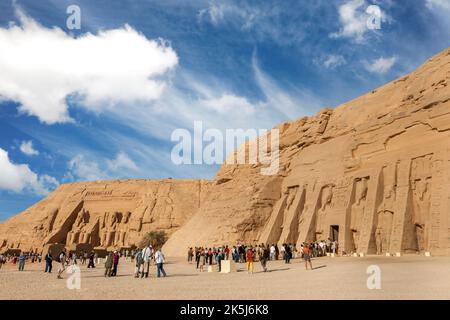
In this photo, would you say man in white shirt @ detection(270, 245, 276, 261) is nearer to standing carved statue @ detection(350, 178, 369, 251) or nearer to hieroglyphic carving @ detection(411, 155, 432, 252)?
standing carved statue @ detection(350, 178, 369, 251)

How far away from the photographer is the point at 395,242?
21.2 metres

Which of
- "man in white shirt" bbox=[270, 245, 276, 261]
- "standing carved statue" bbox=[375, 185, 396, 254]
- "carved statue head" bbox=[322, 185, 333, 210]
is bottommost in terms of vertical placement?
"man in white shirt" bbox=[270, 245, 276, 261]

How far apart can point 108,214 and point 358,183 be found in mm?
46202

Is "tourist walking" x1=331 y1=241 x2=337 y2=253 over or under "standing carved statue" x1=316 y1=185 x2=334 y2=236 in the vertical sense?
under

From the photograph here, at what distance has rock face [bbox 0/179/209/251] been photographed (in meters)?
59.7

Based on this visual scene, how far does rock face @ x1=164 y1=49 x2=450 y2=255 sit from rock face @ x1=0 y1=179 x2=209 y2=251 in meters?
22.7

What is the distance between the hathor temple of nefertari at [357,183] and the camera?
21.1 meters

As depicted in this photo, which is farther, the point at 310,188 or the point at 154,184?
the point at 154,184

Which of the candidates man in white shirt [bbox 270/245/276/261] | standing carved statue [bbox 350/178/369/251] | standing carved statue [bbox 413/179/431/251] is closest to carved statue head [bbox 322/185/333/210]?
standing carved statue [bbox 350/178/369/251]

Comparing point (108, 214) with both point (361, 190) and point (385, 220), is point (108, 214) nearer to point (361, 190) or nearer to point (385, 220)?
point (361, 190)

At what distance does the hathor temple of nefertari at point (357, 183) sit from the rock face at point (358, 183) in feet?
0.19
